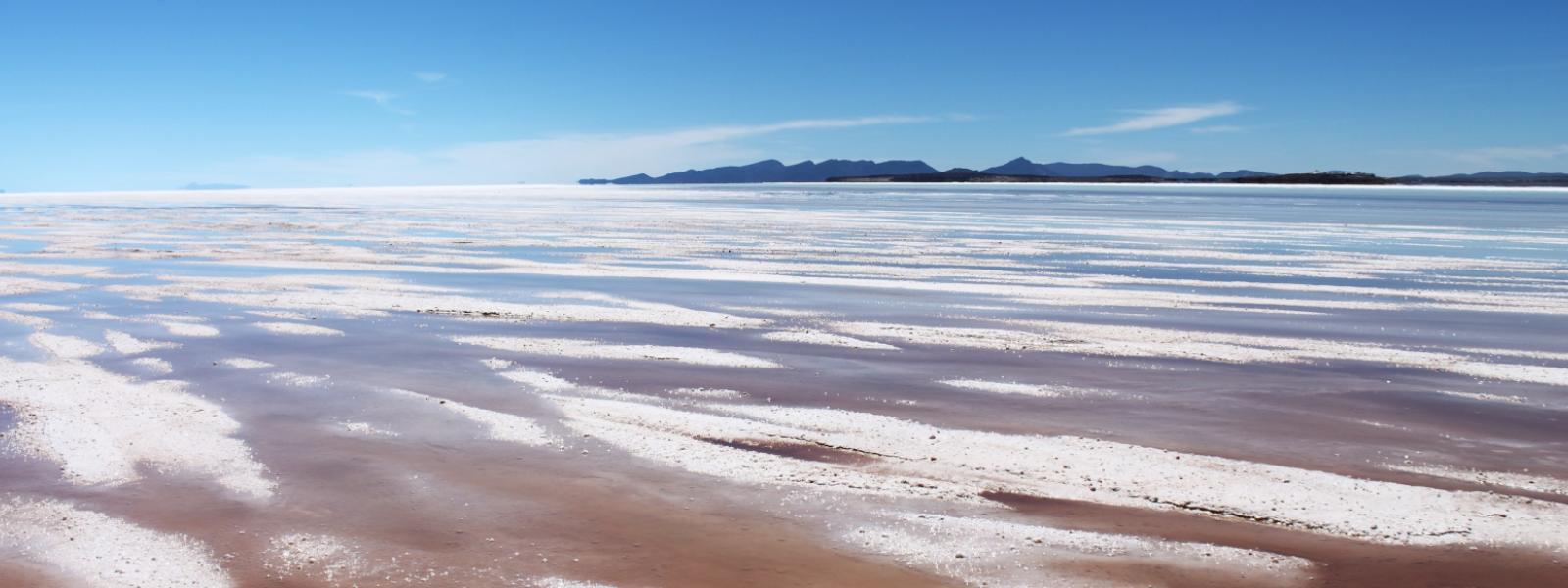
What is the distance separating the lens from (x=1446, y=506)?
5.26 metres

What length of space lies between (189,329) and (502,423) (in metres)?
6.30

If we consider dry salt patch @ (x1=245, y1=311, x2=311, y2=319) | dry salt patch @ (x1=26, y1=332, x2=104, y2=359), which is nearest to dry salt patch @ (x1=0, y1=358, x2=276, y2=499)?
dry salt patch @ (x1=26, y1=332, x2=104, y2=359)

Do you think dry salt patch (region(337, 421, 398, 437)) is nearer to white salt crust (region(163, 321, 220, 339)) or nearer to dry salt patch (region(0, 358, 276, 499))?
dry salt patch (region(0, 358, 276, 499))

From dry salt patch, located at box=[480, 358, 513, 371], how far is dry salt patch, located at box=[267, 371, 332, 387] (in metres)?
1.30

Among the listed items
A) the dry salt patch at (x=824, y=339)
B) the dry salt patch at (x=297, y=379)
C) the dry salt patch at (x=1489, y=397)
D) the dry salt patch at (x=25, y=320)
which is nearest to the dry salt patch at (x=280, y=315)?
the dry salt patch at (x=25, y=320)

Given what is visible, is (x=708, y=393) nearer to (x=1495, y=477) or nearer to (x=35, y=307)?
(x=1495, y=477)

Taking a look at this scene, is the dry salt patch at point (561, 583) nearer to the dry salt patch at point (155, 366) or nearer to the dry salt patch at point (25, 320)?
Answer: the dry salt patch at point (155, 366)

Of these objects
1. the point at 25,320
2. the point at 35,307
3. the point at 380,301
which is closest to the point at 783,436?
the point at 380,301

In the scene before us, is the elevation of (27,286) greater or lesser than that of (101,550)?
greater

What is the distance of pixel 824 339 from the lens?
35.0ft

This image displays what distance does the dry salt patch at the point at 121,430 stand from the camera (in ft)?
19.4

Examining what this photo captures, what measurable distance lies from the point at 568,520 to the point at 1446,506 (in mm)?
4450

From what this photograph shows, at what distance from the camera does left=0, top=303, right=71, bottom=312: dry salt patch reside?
13117 millimetres

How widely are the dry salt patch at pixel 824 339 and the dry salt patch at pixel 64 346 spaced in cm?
654
